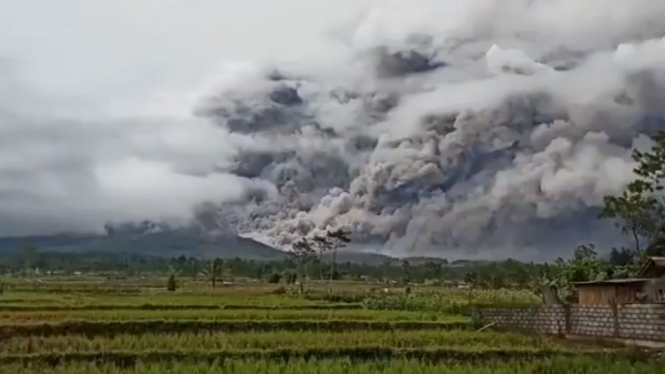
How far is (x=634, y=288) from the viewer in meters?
22.0

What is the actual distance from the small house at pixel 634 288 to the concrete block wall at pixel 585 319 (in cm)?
317

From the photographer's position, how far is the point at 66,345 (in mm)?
14469

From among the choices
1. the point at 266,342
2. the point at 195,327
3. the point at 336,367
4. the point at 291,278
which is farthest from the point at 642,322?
the point at 291,278

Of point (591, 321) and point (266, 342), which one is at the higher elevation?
point (591, 321)

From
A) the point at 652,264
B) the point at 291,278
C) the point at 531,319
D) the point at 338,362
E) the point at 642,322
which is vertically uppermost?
the point at 652,264

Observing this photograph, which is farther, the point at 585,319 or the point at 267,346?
the point at 585,319

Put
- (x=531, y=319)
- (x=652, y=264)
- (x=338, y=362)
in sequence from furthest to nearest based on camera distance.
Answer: (x=652, y=264), (x=531, y=319), (x=338, y=362)

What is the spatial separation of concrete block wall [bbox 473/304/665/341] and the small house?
3171 mm

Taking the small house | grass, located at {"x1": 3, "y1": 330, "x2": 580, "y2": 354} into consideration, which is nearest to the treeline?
the small house

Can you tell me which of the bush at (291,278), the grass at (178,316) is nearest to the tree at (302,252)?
the bush at (291,278)

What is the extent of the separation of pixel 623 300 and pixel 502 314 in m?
3.78

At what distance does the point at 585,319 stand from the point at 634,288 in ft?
13.7

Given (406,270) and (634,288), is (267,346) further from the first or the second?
(406,270)

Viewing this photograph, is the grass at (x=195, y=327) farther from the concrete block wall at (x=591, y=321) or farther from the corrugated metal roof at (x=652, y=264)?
the corrugated metal roof at (x=652, y=264)
